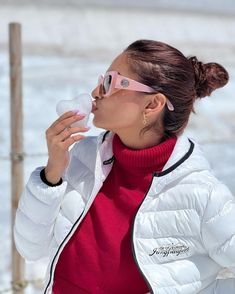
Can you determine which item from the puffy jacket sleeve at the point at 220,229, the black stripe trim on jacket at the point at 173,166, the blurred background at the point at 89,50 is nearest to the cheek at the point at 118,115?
the black stripe trim on jacket at the point at 173,166

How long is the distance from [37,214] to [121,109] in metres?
0.28

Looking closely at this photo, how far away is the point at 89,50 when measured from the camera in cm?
969

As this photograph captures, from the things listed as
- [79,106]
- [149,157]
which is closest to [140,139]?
[149,157]

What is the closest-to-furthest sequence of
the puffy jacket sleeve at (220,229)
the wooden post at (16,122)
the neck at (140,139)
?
the puffy jacket sleeve at (220,229), the neck at (140,139), the wooden post at (16,122)

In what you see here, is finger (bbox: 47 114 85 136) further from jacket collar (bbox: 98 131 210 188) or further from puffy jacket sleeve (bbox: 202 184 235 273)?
puffy jacket sleeve (bbox: 202 184 235 273)

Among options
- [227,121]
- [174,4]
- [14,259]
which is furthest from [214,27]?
[14,259]

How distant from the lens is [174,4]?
14008mm

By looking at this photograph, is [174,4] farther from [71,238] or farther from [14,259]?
[71,238]

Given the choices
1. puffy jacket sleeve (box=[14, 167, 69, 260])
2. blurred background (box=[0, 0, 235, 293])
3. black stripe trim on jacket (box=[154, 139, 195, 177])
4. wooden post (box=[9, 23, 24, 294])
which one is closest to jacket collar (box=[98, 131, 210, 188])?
black stripe trim on jacket (box=[154, 139, 195, 177])

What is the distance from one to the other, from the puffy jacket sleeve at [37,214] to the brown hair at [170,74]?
0.80 feet

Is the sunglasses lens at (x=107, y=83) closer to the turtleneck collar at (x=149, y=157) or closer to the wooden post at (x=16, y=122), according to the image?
the turtleneck collar at (x=149, y=157)

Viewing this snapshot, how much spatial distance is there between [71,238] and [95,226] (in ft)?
0.19

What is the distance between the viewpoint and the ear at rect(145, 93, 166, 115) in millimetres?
1335

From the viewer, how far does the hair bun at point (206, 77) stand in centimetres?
140
